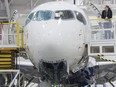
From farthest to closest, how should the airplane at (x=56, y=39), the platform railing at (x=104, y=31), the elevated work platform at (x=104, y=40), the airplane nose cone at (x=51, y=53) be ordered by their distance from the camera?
the platform railing at (x=104, y=31) → the elevated work platform at (x=104, y=40) → the airplane at (x=56, y=39) → the airplane nose cone at (x=51, y=53)

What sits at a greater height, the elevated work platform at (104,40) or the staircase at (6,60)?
the elevated work platform at (104,40)

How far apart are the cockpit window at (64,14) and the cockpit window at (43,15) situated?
202 mm

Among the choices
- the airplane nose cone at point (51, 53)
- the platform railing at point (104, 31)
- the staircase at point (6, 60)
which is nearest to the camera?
the airplane nose cone at point (51, 53)

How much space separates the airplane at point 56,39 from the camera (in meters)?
10.7

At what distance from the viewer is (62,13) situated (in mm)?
11891

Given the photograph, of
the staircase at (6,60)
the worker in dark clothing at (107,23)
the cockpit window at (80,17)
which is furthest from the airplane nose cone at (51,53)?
the worker in dark clothing at (107,23)

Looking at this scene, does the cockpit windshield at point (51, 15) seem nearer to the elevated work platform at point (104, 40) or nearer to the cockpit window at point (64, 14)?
the cockpit window at point (64, 14)

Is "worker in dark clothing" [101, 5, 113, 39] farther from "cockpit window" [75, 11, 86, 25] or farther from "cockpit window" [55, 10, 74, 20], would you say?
"cockpit window" [55, 10, 74, 20]

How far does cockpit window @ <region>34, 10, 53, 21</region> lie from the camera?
11.6 m

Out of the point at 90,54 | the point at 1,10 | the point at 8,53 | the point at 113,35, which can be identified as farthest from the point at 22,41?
the point at 1,10

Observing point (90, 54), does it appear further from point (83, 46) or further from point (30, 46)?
point (30, 46)

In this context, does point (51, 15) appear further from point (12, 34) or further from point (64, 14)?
point (12, 34)

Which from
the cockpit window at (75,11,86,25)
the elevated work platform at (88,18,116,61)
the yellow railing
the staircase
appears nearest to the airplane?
the cockpit window at (75,11,86,25)

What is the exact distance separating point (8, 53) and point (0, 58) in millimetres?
391
